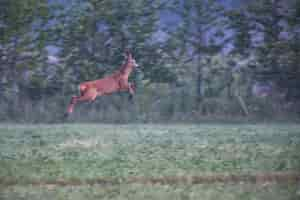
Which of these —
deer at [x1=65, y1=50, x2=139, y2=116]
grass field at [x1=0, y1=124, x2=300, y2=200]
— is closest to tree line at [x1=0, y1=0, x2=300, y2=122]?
deer at [x1=65, y1=50, x2=139, y2=116]

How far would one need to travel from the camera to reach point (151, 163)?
4.31 m

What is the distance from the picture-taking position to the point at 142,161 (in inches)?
174

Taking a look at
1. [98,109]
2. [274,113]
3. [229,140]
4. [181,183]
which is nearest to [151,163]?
[181,183]

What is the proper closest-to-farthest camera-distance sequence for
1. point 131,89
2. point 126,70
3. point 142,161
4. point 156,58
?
point 142,161, point 126,70, point 131,89, point 156,58

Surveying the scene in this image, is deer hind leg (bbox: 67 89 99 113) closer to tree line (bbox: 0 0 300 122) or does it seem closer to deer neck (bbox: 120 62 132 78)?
tree line (bbox: 0 0 300 122)

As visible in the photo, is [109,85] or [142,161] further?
[109,85]

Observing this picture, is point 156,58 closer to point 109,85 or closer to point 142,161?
point 109,85

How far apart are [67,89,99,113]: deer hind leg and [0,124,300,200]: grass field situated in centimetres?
136

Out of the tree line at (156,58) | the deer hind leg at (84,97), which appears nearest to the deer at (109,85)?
the deer hind leg at (84,97)

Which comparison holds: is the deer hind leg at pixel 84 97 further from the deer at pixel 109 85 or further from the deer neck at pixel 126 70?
the deer neck at pixel 126 70

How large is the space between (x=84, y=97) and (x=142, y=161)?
407 cm

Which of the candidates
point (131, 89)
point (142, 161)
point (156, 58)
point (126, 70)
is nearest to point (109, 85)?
point (126, 70)

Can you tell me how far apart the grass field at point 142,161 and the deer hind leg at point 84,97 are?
53.4 inches

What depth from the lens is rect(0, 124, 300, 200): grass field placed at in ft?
10.8
